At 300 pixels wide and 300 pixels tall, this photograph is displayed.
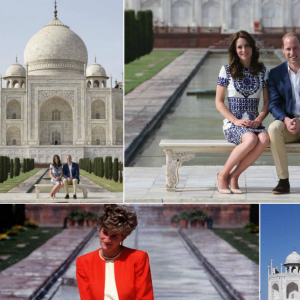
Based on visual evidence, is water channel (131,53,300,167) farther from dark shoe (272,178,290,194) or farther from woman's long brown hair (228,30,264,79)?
woman's long brown hair (228,30,264,79)

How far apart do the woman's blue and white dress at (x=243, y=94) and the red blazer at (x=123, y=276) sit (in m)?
2.07

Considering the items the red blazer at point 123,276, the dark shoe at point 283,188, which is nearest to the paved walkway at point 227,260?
the dark shoe at point 283,188

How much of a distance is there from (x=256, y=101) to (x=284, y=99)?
0.20 m

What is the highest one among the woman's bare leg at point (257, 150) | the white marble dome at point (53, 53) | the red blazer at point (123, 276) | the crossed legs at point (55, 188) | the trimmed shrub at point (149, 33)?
the trimmed shrub at point (149, 33)

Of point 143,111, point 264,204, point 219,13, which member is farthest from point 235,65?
point 219,13

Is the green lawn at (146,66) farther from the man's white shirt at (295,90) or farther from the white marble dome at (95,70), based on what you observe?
the man's white shirt at (295,90)

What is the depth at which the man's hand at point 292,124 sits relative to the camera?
4.04m

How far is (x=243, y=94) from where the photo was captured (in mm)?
4227

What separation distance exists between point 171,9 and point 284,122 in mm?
4762

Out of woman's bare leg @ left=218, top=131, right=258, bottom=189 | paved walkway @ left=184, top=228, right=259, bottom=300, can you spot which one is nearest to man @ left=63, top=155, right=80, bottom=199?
paved walkway @ left=184, top=228, right=259, bottom=300

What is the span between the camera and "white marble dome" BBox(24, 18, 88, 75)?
4891 millimetres

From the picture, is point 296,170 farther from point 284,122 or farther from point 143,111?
point 143,111

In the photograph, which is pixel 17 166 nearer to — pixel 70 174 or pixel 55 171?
pixel 55 171

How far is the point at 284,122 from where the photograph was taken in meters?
4.07
